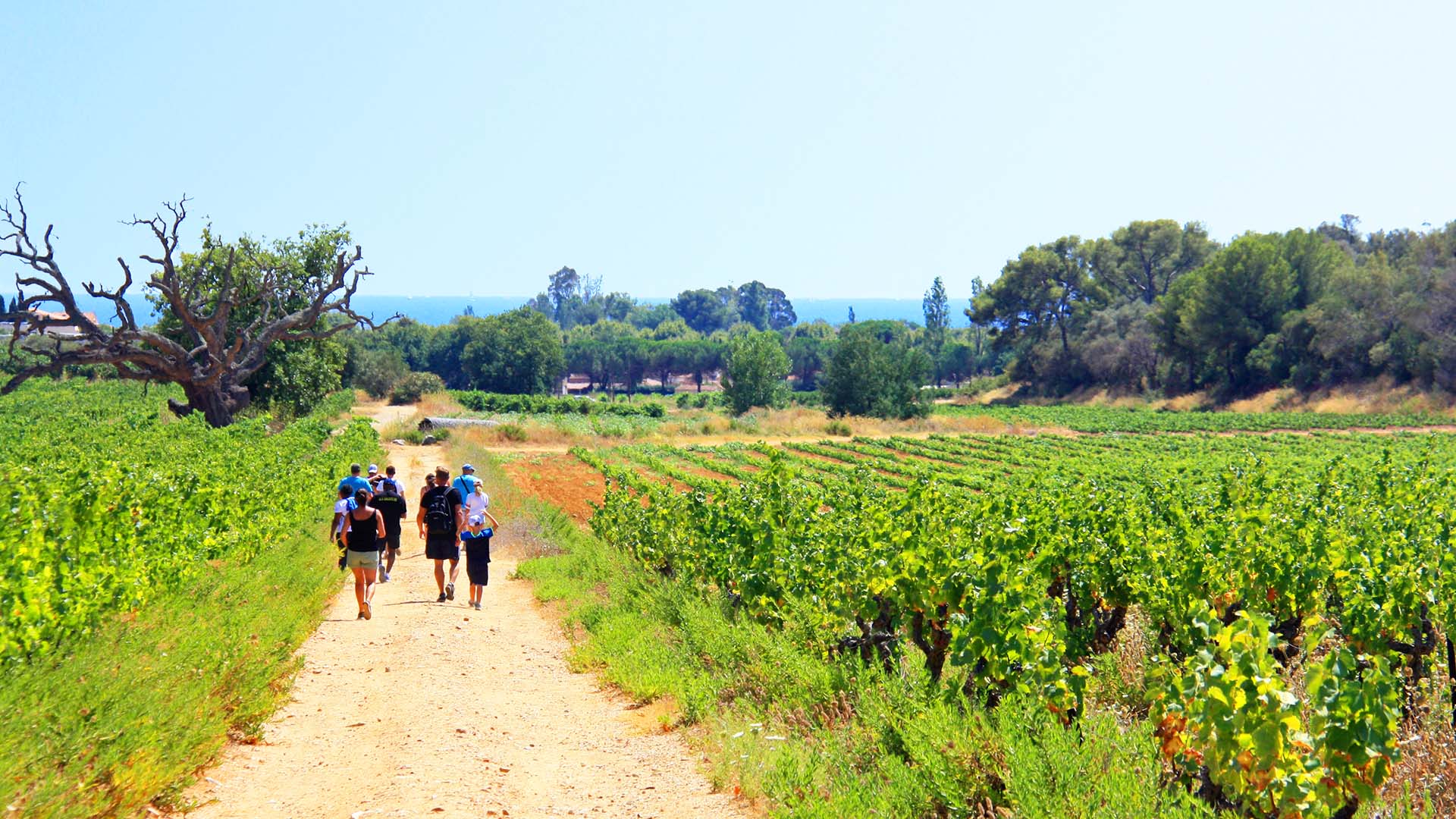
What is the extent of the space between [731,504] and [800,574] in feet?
7.85

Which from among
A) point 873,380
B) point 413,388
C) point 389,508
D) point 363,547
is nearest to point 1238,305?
point 873,380

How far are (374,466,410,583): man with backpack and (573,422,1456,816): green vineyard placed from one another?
11.7 ft

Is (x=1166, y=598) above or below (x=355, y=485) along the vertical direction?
below

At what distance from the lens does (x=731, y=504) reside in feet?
39.2

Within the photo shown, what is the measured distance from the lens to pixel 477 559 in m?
12.9

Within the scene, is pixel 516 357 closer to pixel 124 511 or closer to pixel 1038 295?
pixel 1038 295

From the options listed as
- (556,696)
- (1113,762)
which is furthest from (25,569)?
(1113,762)

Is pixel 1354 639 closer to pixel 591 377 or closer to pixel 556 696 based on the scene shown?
pixel 556 696

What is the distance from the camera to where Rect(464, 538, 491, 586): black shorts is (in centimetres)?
1288

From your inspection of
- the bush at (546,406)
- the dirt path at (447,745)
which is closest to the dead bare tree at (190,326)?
the dirt path at (447,745)

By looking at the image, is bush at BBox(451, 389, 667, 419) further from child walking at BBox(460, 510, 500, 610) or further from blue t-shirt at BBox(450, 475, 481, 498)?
child walking at BBox(460, 510, 500, 610)

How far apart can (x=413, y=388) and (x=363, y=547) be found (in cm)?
7738

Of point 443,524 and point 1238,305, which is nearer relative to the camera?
point 443,524

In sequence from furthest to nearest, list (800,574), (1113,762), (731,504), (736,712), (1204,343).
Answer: (1204,343)
(731,504)
(800,574)
(736,712)
(1113,762)
